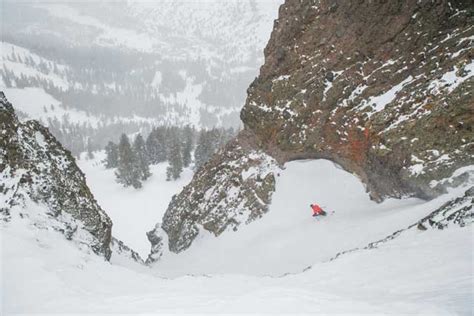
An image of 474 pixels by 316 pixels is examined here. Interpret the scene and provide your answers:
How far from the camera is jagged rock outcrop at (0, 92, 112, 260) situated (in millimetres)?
13930

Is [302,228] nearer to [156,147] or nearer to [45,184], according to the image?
[45,184]

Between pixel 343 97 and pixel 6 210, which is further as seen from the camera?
pixel 343 97

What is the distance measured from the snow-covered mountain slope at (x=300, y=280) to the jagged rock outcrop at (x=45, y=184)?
159 centimetres

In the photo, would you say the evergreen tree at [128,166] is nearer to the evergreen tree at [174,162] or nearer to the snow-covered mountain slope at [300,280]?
the evergreen tree at [174,162]

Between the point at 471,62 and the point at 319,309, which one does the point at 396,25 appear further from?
the point at 319,309

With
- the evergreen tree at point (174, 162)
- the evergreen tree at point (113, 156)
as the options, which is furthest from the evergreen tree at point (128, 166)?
the evergreen tree at point (113, 156)

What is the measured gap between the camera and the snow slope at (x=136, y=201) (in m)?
46.5

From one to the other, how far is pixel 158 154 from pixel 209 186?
2288 inches

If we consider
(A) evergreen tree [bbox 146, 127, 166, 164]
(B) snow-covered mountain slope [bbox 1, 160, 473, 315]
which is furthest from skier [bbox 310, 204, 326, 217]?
A: (A) evergreen tree [bbox 146, 127, 166, 164]

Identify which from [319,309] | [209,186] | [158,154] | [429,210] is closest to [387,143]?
[429,210]

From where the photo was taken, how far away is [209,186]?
83.5 feet

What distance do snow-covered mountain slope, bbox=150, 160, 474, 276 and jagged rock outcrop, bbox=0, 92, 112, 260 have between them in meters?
7.28

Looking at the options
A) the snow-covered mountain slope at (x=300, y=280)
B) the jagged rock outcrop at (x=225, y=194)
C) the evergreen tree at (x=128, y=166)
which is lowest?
the snow-covered mountain slope at (x=300, y=280)

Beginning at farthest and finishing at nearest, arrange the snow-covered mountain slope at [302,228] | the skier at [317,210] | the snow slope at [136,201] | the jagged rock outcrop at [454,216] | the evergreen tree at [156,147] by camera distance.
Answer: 1. the evergreen tree at [156,147]
2. the snow slope at [136,201]
3. the skier at [317,210]
4. the snow-covered mountain slope at [302,228]
5. the jagged rock outcrop at [454,216]
